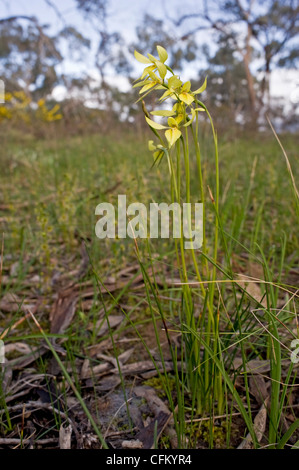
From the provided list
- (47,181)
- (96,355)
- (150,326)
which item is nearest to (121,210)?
(150,326)

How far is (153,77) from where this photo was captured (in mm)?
662

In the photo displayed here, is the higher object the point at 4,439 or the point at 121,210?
the point at 121,210

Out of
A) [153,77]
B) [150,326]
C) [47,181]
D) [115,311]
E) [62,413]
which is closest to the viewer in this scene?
[153,77]

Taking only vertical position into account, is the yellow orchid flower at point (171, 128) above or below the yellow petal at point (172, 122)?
below

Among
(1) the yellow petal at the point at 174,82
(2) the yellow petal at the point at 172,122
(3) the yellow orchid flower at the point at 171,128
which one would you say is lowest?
(3) the yellow orchid flower at the point at 171,128

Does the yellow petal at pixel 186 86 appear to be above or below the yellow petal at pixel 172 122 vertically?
above

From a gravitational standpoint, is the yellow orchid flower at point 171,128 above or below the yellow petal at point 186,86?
below

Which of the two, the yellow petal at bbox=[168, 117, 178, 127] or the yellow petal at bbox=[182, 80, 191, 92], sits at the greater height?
the yellow petal at bbox=[182, 80, 191, 92]

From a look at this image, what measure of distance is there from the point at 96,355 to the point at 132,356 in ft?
0.41

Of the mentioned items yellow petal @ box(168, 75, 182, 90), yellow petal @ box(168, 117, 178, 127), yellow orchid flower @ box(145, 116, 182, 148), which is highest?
yellow petal @ box(168, 75, 182, 90)

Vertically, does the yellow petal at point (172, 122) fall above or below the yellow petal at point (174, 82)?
below

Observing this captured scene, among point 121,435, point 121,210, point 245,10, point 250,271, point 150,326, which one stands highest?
point 245,10

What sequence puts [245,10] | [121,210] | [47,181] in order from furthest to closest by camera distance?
[245,10], [47,181], [121,210]

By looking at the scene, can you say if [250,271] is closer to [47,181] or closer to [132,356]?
[132,356]
